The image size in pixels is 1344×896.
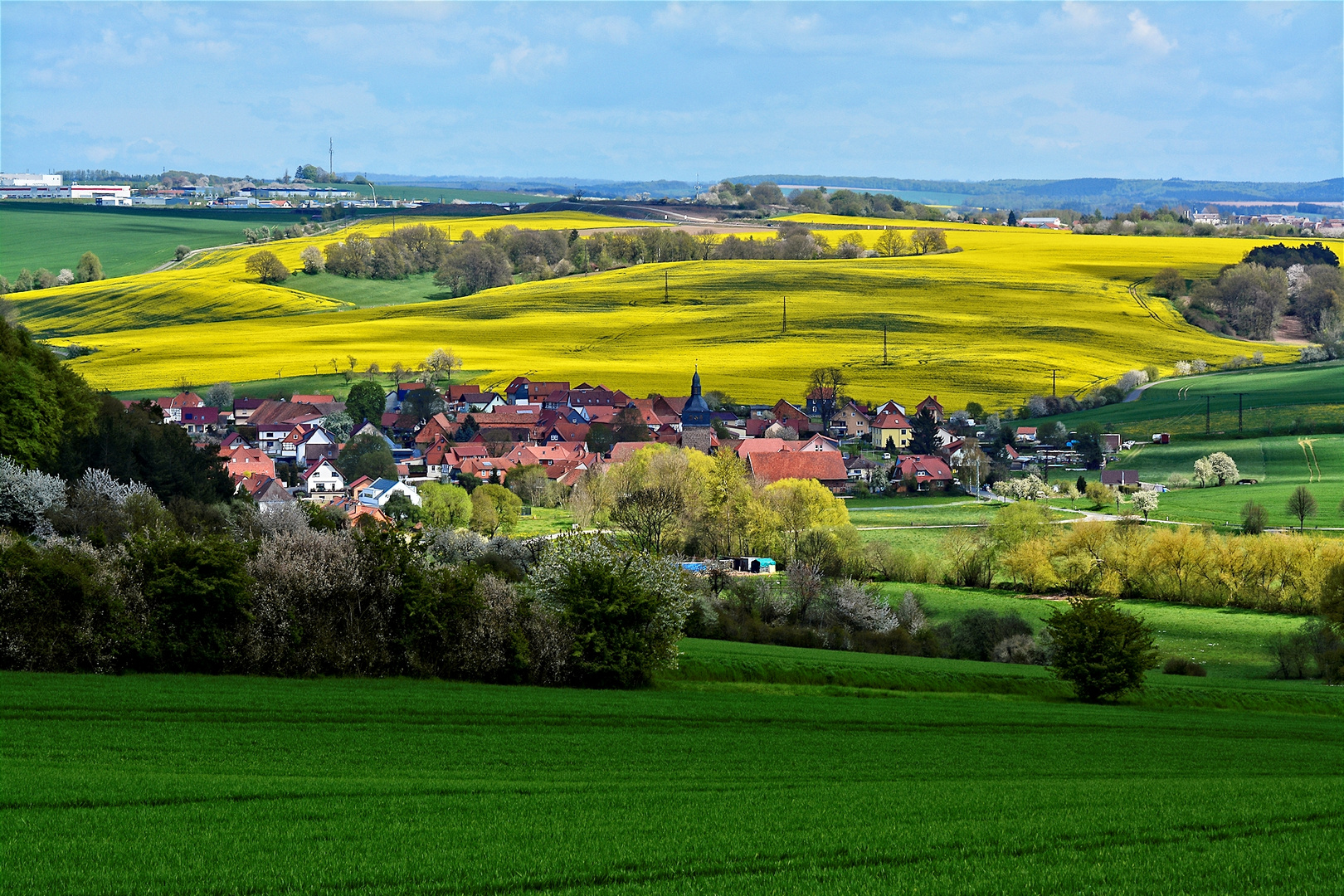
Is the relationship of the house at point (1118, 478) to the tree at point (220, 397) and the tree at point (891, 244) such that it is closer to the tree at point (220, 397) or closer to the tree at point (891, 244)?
the tree at point (220, 397)

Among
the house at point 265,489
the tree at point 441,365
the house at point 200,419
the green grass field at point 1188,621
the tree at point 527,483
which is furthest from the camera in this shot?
the tree at point 441,365

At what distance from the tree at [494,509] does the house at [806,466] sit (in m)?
15.4

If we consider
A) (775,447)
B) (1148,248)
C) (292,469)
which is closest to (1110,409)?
(775,447)

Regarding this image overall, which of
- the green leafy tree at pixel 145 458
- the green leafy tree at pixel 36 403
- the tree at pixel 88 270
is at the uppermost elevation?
the tree at pixel 88 270

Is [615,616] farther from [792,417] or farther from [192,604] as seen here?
[792,417]

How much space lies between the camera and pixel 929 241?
151 meters

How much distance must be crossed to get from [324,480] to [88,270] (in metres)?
85.9

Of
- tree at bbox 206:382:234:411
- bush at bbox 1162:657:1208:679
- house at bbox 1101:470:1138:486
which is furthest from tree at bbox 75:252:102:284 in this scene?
bush at bbox 1162:657:1208:679

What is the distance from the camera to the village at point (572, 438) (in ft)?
227

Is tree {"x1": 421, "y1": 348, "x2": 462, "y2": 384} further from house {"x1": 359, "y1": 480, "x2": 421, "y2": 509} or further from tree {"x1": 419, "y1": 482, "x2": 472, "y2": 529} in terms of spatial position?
tree {"x1": 419, "y1": 482, "x2": 472, "y2": 529}

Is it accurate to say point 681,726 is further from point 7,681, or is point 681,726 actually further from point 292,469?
point 292,469

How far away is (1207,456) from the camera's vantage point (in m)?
69.3

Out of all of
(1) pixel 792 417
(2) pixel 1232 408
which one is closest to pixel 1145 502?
(2) pixel 1232 408

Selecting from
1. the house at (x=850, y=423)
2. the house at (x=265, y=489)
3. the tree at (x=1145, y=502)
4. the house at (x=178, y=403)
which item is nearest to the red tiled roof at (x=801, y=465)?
the house at (x=850, y=423)
